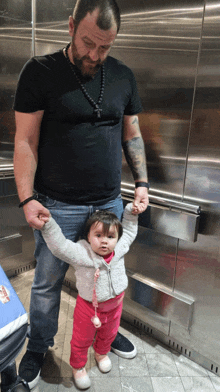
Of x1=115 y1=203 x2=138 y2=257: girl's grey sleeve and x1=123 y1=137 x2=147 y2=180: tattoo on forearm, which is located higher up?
x1=123 y1=137 x2=147 y2=180: tattoo on forearm

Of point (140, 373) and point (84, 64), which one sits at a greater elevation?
point (84, 64)

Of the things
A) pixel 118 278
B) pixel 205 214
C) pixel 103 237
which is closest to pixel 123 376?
pixel 118 278

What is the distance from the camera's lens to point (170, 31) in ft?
4.66

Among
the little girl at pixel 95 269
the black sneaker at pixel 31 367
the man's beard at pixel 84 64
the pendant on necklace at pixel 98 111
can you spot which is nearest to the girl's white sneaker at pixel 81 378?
the little girl at pixel 95 269

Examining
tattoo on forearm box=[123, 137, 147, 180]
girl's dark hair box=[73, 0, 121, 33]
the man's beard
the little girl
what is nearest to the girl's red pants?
the little girl

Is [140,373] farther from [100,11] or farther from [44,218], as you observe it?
[100,11]

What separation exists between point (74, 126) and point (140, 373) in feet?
4.18

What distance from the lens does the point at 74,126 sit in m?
1.21

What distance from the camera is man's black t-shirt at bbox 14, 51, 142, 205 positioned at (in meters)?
1.16

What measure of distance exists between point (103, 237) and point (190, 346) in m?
0.87

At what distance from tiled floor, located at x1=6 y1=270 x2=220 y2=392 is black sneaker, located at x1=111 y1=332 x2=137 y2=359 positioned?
0.03m

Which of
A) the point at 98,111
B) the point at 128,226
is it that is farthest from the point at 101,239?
the point at 98,111

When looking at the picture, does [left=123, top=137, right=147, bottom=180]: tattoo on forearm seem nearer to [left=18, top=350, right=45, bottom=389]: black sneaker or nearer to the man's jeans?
the man's jeans

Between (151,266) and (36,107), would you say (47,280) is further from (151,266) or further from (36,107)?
(36,107)
